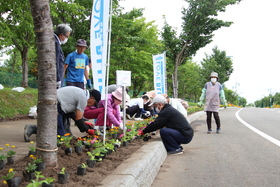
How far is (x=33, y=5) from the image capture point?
10.5 feet

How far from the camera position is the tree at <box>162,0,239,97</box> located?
2055 centimetres

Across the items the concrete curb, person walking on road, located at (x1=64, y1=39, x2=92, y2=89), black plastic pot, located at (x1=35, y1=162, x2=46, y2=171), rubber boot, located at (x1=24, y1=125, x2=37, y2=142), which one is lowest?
the concrete curb

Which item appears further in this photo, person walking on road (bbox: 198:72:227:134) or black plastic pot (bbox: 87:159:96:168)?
person walking on road (bbox: 198:72:227:134)

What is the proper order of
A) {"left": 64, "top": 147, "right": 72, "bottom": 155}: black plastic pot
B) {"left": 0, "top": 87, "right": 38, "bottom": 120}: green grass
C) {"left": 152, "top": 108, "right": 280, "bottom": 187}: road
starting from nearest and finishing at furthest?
{"left": 152, "top": 108, "right": 280, "bottom": 187}: road, {"left": 64, "top": 147, "right": 72, "bottom": 155}: black plastic pot, {"left": 0, "top": 87, "right": 38, "bottom": 120}: green grass

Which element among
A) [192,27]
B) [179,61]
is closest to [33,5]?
[192,27]

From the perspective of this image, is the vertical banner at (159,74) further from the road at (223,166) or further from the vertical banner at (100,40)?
the vertical banner at (100,40)

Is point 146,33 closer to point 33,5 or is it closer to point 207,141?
point 207,141

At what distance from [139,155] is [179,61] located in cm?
1981

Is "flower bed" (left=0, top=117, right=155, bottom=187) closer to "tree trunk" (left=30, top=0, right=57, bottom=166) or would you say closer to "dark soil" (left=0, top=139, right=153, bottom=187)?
"dark soil" (left=0, top=139, right=153, bottom=187)

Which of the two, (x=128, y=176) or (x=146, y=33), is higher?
(x=146, y=33)

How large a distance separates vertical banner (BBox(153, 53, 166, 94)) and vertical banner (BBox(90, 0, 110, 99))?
746 centimetres

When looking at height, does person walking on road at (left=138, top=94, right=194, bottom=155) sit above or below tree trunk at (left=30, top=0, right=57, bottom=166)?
below

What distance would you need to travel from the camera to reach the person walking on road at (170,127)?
5.76 m

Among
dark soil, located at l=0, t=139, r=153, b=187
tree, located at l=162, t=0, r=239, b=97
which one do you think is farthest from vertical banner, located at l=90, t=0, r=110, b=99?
tree, located at l=162, t=0, r=239, b=97
